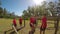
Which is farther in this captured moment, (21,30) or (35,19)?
(21,30)

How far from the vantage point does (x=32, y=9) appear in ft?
14.7

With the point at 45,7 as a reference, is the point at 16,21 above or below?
below

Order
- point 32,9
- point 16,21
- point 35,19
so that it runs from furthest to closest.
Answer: point 16,21 < point 32,9 < point 35,19

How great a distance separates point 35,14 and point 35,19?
13 cm

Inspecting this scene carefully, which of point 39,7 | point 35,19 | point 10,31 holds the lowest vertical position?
point 10,31

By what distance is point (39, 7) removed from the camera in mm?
4578

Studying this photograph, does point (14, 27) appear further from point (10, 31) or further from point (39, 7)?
point (39, 7)

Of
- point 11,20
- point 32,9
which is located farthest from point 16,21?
point 32,9

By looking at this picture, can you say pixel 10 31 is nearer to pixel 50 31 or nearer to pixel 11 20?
pixel 11 20

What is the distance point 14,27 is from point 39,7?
2.73 ft

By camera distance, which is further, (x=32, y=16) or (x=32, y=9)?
(x=32, y=9)

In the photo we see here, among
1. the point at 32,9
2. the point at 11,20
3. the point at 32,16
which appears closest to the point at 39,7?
the point at 32,9

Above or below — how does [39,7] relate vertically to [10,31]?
above

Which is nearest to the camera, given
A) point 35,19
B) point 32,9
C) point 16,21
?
point 35,19
